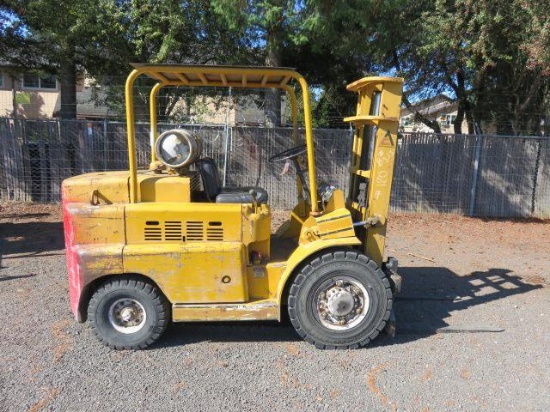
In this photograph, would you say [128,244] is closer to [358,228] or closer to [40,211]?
[358,228]

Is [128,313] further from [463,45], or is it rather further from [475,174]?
[463,45]

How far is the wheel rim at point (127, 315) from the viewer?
4.26 meters

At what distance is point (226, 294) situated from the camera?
422cm

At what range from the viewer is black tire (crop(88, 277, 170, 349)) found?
420 cm

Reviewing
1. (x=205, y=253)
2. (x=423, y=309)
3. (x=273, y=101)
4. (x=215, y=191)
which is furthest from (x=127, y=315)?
(x=273, y=101)

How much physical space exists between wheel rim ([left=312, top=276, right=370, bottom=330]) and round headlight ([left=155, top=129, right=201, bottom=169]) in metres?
1.70

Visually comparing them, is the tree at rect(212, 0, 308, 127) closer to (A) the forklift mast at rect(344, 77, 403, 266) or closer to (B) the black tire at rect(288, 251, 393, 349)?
(A) the forklift mast at rect(344, 77, 403, 266)

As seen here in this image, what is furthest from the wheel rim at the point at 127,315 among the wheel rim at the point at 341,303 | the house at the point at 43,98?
the house at the point at 43,98

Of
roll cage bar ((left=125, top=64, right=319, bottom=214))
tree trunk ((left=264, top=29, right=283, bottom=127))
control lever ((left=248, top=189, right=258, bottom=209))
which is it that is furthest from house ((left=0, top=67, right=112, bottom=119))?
control lever ((left=248, top=189, right=258, bottom=209))

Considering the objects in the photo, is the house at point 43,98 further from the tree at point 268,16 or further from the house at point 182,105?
the tree at point 268,16

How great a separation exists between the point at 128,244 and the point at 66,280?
8.34 feet

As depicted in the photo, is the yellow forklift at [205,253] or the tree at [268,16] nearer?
the yellow forklift at [205,253]

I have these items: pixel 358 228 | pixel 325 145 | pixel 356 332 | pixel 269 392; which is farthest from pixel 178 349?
pixel 325 145

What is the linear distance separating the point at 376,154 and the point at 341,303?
4.76 feet
